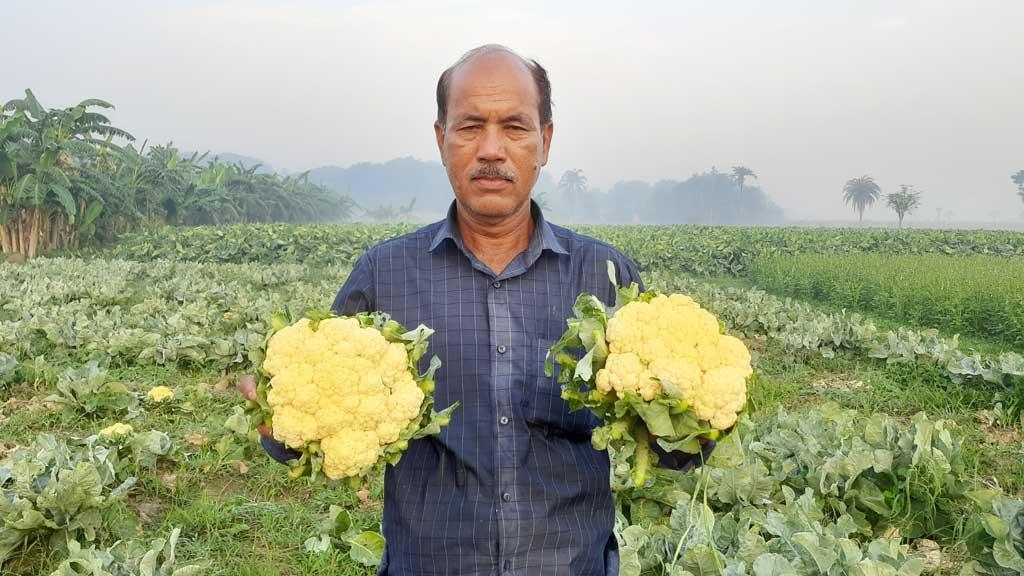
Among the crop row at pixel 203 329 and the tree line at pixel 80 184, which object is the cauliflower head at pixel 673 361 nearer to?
the crop row at pixel 203 329

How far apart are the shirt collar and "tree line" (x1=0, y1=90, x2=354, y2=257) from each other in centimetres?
2191

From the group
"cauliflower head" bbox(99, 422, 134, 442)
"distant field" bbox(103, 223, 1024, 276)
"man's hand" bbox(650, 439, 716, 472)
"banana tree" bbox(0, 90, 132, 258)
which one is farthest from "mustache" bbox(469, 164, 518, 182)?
"banana tree" bbox(0, 90, 132, 258)

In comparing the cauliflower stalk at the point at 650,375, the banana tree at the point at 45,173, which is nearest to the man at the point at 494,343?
the cauliflower stalk at the point at 650,375

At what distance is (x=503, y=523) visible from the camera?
1562mm

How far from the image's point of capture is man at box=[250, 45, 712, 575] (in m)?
1.59

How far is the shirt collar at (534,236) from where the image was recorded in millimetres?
1729

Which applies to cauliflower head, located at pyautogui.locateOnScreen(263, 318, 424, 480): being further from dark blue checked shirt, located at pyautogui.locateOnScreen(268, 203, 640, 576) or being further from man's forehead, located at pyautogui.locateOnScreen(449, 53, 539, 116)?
man's forehead, located at pyautogui.locateOnScreen(449, 53, 539, 116)

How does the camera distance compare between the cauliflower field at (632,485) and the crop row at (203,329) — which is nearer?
the cauliflower field at (632,485)

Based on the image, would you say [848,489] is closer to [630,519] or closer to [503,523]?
[630,519]

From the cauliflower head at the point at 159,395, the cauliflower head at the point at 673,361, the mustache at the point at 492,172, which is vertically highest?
the mustache at the point at 492,172

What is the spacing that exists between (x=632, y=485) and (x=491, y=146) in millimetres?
2331

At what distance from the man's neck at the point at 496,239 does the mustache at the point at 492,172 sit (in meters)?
0.13

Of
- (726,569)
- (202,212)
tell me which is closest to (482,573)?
(726,569)

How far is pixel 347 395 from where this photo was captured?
157 cm
